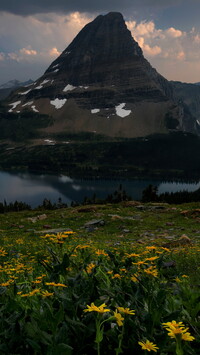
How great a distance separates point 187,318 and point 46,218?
1296 inches

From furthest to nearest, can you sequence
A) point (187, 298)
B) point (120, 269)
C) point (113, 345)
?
point (120, 269) → point (187, 298) → point (113, 345)

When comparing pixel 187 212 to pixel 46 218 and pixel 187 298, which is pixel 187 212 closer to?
pixel 46 218

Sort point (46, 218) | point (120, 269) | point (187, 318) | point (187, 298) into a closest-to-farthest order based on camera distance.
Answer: point (187, 318) → point (187, 298) → point (120, 269) → point (46, 218)

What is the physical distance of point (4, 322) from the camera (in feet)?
11.4

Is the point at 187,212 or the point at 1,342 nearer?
the point at 1,342

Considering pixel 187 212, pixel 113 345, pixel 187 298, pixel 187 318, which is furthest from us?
pixel 187 212

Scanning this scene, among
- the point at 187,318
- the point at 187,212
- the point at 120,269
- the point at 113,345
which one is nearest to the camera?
the point at 113,345

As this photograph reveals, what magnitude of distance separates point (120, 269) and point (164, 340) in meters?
2.76

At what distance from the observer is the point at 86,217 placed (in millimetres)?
33281

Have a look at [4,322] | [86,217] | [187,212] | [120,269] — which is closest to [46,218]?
[86,217]

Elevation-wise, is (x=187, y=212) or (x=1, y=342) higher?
(x=1, y=342)

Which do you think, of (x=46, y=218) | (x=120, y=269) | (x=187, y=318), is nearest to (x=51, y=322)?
(x=187, y=318)

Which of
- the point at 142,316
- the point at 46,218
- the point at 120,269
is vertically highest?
→ the point at 142,316

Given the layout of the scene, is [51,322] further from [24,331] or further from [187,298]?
[187,298]
